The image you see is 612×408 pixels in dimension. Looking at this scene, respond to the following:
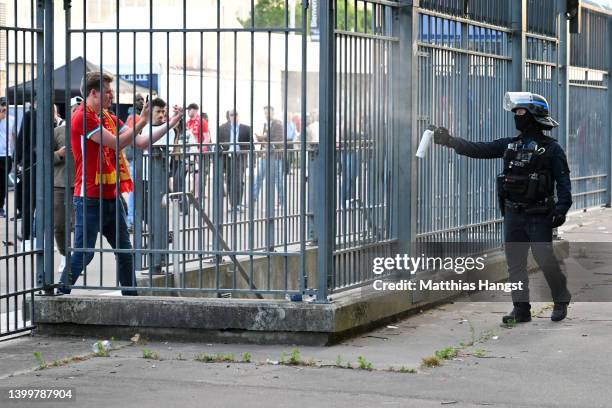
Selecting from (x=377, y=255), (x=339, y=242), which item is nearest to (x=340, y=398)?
(x=339, y=242)

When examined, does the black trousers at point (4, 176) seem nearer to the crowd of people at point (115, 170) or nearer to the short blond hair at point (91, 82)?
the crowd of people at point (115, 170)

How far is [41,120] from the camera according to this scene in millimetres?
9203

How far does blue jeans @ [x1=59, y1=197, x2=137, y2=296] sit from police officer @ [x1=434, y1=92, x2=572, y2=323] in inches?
98.7

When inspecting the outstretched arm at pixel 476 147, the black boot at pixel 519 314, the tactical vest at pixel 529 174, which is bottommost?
the black boot at pixel 519 314

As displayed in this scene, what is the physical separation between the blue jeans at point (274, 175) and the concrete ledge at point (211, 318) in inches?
40.1

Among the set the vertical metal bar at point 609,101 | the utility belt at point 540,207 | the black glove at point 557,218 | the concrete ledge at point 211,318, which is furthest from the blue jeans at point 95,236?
the vertical metal bar at point 609,101

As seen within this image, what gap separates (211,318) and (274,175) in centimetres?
133

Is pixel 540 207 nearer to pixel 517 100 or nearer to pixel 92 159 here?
pixel 517 100

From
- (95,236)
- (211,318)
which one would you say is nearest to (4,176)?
(95,236)

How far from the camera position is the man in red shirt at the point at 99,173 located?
934cm

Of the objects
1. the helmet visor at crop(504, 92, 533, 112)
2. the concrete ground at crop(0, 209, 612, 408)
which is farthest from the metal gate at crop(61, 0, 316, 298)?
the helmet visor at crop(504, 92, 533, 112)

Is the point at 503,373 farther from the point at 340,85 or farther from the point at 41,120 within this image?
the point at 41,120

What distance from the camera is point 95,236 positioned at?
9539 mm

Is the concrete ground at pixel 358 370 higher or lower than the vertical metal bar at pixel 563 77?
lower
